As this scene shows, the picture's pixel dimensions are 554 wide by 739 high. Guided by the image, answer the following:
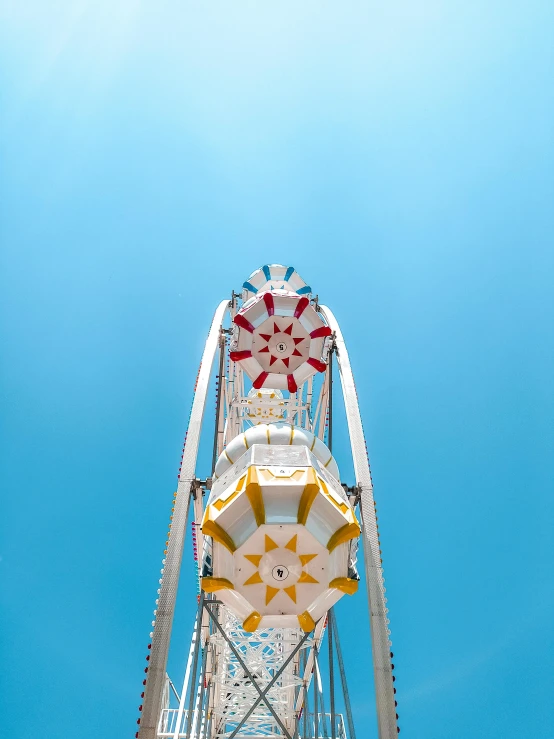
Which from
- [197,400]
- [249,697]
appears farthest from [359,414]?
[249,697]

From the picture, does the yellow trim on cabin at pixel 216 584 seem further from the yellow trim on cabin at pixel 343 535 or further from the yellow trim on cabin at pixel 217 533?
the yellow trim on cabin at pixel 343 535

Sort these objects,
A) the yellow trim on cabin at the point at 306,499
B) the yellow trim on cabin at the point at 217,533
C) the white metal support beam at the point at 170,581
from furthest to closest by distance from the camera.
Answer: the yellow trim on cabin at the point at 217,533 < the yellow trim on cabin at the point at 306,499 < the white metal support beam at the point at 170,581

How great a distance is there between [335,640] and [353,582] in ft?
11.7

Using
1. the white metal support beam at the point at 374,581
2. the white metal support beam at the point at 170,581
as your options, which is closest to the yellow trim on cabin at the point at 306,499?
the white metal support beam at the point at 374,581

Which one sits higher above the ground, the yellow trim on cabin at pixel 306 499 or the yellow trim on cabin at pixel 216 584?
the yellow trim on cabin at pixel 306 499

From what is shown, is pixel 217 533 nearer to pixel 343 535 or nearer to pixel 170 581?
pixel 170 581

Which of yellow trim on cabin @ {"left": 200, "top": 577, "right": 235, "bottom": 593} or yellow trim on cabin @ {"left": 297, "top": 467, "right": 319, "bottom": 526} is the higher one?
yellow trim on cabin @ {"left": 297, "top": 467, "right": 319, "bottom": 526}

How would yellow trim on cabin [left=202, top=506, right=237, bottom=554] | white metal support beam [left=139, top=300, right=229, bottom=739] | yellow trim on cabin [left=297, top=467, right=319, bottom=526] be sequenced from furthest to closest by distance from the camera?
yellow trim on cabin [left=202, top=506, right=237, bottom=554] < yellow trim on cabin [left=297, top=467, right=319, bottom=526] < white metal support beam [left=139, top=300, right=229, bottom=739]

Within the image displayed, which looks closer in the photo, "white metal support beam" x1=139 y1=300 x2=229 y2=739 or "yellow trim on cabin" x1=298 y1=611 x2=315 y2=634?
"white metal support beam" x1=139 y1=300 x2=229 y2=739

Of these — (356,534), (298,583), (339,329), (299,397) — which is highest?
(299,397)

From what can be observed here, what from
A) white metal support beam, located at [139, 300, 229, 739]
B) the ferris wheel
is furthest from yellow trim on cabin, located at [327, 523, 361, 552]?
white metal support beam, located at [139, 300, 229, 739]

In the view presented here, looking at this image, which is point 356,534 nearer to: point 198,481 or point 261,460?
point 261,460

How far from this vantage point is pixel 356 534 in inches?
284

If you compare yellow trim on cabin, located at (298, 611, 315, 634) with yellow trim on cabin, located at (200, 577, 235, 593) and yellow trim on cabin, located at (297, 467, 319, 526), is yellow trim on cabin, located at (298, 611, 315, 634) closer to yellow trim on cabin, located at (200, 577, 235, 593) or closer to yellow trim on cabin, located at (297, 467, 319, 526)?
Answer: yellow trim on cabin, located at (200, 577, 235, 593)
